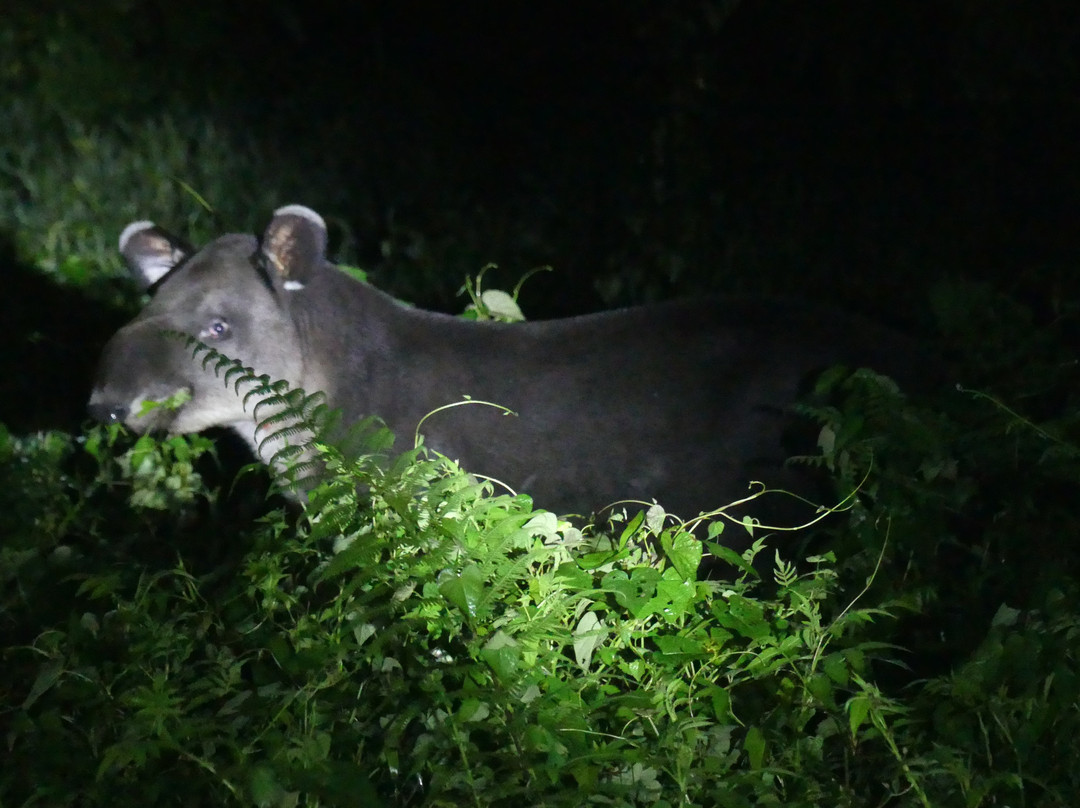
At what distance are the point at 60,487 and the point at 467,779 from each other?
317 centimetres

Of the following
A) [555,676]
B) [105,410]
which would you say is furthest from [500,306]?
[555,676]

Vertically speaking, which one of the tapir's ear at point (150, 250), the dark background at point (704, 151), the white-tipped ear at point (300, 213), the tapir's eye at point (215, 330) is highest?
the white-tipped ear at point (300, 213)

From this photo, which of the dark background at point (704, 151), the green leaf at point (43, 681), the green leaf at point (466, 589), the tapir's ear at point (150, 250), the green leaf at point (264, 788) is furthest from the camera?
the dark background at point (704, 151)

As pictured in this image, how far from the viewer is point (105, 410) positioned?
408 cm

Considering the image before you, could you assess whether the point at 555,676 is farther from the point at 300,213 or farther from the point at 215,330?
the point at 300,213

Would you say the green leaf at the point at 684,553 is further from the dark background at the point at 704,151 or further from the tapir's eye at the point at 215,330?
the dark background at the point at 704,151

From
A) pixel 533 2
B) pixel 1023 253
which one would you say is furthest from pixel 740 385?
pixel 533 2

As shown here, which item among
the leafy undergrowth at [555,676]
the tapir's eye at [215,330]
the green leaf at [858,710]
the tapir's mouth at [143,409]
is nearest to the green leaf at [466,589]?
the leafy undergrowth at [555,676]

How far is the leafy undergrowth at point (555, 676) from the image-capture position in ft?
8.91

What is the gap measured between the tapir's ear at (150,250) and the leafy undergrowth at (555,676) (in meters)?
1.90

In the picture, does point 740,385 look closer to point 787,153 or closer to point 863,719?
point 863,719

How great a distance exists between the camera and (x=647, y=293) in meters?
6.66

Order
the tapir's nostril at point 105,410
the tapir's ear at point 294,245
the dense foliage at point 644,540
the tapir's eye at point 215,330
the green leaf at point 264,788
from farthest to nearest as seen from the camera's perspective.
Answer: the tapir's ear at point 294,245
the tapir's eye at point 215,330
the tapir's nostril at point 105,410
the dense foliage at point 644,540
the green leaf at point 264,788

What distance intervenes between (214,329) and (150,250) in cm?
82
